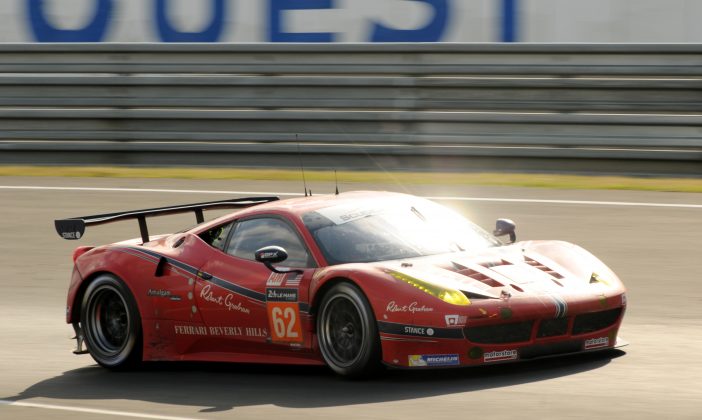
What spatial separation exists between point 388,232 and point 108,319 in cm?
207

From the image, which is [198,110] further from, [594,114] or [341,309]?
[341,309]

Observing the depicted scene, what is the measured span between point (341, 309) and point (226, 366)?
131cm

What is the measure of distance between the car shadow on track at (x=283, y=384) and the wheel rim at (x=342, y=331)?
0.14 meters

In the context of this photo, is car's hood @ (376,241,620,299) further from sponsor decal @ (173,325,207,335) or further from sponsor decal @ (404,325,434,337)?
sponsor decal @ (173,325,207,335)

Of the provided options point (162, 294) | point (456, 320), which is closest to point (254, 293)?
point (162, 294)

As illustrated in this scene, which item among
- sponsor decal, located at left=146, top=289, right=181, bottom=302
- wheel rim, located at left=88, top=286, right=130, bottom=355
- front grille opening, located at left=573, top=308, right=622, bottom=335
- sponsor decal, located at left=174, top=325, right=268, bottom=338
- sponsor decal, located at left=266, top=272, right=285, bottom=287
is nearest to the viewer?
front grille opening, located at left=573, top=308, right=622, bottom=335

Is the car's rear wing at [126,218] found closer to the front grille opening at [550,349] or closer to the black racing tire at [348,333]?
the black racing tire at [348,333]

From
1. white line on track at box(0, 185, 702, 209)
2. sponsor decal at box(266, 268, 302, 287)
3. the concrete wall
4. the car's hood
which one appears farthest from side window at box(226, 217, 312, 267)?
the concrete wall

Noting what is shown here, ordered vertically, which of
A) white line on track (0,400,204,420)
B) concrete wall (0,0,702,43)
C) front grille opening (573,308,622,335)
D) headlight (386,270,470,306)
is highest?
concrete wall (0,0,702,43)

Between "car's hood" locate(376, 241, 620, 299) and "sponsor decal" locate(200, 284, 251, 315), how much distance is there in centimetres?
95

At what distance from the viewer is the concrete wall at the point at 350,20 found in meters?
15.5

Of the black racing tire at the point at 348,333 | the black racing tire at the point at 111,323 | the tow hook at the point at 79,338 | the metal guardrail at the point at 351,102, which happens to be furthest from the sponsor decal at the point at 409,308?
the metal guardrail at the point at 351,102

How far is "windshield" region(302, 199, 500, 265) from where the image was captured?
25.0 ft

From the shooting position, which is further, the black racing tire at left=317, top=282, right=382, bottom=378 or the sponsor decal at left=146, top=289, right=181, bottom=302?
the sponsor decal at left=146, top=289, right=181, bottom=302
